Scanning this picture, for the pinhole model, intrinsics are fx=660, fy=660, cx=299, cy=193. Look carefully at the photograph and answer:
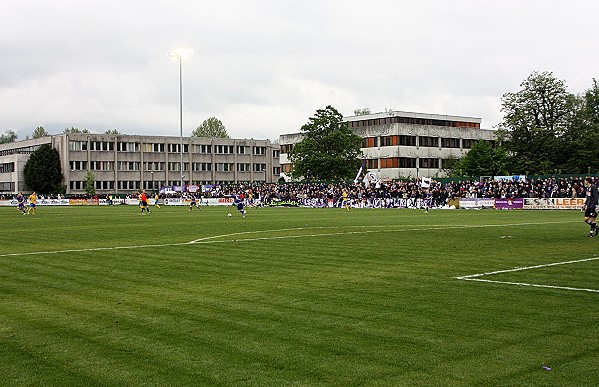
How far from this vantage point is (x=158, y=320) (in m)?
10.1

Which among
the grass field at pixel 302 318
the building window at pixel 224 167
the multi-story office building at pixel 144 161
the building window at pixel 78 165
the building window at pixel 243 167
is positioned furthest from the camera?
the building window at pixel 243 167

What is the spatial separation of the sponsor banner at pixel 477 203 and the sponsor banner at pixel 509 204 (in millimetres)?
666

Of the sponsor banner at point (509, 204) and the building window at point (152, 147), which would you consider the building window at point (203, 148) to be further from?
the sponsor banner at point (509, 204)

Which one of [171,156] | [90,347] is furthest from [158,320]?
[171,156]

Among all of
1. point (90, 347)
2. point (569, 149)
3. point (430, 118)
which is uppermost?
point (430, 118)

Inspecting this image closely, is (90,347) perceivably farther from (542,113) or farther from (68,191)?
(68,191)

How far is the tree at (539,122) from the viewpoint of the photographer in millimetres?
80688

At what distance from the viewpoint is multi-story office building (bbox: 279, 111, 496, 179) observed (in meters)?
111

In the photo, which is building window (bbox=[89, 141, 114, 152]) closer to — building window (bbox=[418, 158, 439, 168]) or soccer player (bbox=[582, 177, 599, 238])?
building window (bbox=[418, 158, 439, 168])

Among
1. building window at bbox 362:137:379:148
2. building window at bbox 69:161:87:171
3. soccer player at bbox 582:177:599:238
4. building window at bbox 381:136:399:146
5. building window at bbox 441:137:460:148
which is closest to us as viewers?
soccer player at bbox 582:177:599:238

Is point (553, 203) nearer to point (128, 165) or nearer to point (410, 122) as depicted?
point (410, 122)

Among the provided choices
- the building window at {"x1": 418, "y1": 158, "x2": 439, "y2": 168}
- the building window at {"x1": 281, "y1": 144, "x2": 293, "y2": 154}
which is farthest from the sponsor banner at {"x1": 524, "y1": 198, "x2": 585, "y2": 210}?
the building window at {"x1": 281, "y1": 144, "x2": 293, "y2": 154}

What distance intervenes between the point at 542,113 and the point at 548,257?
2752 inches

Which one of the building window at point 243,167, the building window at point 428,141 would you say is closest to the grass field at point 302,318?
the building window at point 428,141
